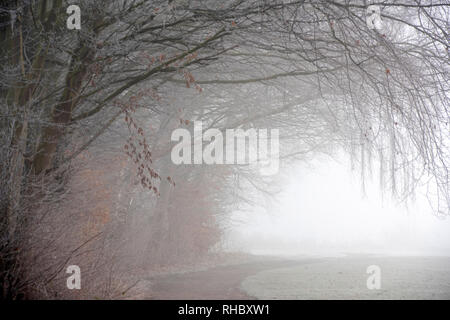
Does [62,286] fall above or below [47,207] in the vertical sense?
below

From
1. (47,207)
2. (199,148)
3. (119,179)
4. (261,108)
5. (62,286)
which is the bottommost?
(62,286)

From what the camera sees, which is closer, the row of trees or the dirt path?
the row of trees

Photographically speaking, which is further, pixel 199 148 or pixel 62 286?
pixel 199 148

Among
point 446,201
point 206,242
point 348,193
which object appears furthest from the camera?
point 348,193

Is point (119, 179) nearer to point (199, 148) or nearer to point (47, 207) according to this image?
point (199, 148)

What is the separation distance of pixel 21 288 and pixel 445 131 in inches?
261

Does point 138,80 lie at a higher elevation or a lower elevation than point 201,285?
higher

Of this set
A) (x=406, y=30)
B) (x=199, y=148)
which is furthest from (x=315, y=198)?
(x=406, y=30)

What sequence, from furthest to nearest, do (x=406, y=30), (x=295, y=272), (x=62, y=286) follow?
(x=295, y=272)
(x=406, y=30)
(x=62, y=286)

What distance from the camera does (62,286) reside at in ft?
19.4

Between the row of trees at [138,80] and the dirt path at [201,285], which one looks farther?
the dirt path at [201,285]

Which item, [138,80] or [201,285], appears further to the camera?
[201,285]

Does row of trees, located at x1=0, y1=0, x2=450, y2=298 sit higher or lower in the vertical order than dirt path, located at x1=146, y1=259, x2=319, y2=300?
higher

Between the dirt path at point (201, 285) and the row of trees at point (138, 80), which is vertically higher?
the row of trees at point (138, 80)
